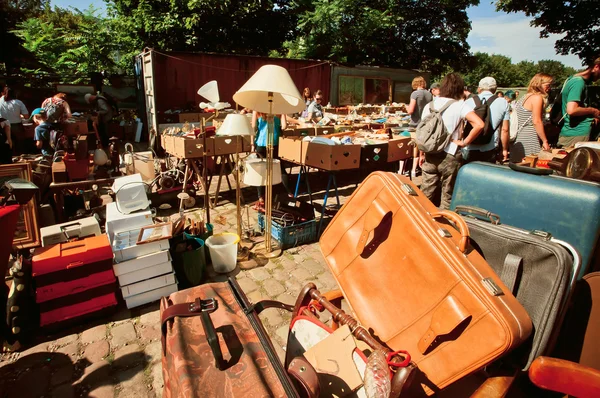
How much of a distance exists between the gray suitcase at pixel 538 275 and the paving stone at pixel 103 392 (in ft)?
7.86

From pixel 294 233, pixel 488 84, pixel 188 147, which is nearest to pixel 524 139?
pixel 488 84

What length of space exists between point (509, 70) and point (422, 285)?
2648 inches

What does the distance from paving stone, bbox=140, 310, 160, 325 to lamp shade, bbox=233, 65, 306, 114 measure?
2.20m

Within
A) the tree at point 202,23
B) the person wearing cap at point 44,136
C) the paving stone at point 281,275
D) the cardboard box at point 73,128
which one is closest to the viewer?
the paving stone at point 281,275

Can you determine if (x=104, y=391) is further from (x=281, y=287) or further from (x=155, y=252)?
(x=281, y=287)

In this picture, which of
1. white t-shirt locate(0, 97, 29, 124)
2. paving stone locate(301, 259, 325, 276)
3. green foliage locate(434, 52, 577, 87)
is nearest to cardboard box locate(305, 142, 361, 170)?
paving stone locate(301, 259, 325, 276)

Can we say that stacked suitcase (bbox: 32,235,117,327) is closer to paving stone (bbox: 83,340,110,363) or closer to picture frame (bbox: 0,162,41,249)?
paving stone (bbox: 83,340,110,363)

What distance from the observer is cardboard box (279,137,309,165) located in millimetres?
4635

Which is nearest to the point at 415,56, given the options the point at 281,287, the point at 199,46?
the point at 199,46

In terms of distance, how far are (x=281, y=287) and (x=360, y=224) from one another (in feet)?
6.01

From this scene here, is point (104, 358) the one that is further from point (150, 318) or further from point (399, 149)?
point (399, 149)

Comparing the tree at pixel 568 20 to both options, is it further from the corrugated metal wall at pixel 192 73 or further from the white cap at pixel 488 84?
the white cap at pixel 488 84

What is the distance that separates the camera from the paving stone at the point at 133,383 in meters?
2.18

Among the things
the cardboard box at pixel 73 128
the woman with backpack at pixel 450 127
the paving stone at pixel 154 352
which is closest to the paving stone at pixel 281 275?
the paving stone at pixel 154 352
